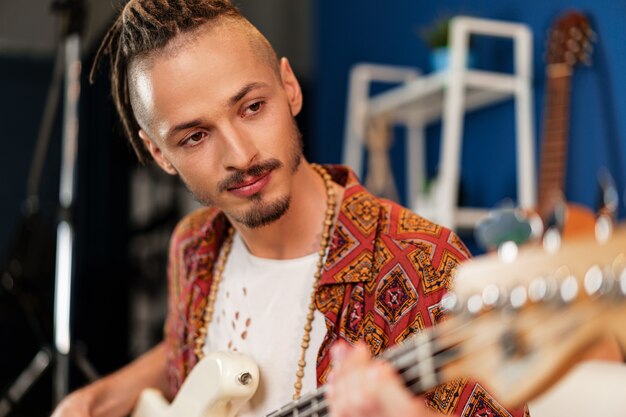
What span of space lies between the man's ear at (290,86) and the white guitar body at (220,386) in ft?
1.40

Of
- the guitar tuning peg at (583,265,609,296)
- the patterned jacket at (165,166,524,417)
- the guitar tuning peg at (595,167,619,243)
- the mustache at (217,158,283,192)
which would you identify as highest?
the guitar tuning peg at (583,265,609,296)

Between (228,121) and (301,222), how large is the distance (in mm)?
224

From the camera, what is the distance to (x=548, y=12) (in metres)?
2.66

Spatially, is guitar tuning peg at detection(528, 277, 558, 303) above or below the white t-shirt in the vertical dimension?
above

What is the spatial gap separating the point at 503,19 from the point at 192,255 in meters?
1.79

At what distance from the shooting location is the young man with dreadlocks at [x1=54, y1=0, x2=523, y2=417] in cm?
116

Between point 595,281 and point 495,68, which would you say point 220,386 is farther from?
point 495,68

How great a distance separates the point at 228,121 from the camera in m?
1.20

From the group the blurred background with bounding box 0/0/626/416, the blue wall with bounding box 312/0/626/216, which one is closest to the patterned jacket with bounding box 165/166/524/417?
the blue wall with bounding box 312/0/626/216

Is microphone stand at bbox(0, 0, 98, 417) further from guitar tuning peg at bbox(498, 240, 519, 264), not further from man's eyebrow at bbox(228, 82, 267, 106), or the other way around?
guitar tuning peg at bbox(498, 240, 519, 264)

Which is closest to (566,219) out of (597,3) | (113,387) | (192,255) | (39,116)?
(597,3)

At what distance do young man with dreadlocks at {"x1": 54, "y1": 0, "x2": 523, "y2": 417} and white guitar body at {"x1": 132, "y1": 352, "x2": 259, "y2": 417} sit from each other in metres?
0.06

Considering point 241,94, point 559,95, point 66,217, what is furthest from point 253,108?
point 559,95

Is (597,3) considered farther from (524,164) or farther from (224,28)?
(224,28)
